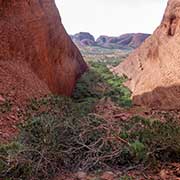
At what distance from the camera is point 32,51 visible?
8.93 metres

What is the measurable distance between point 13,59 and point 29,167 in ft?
14.3

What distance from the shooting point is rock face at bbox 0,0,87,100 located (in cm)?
735

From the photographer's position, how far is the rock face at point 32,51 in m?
7.35

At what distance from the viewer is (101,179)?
152 inches

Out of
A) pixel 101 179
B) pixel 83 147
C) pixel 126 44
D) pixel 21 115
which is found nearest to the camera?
pixel 101 179

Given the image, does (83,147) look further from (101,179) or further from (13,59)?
(13,59)

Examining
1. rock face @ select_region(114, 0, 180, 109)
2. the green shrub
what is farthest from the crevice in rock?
the green shrub

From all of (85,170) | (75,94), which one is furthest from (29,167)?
(75,94)

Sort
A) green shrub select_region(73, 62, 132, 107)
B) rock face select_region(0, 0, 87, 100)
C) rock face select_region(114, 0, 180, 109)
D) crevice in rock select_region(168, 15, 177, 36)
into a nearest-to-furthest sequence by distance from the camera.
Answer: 1. rock face select_region(0, 0, 87, 100)
2. rock face select_region(114, 0, 180, 109)
3. crevice in rock select_region(168, 15, 177, 36)
4. green shrub select_region(73, 62, 132, 107)

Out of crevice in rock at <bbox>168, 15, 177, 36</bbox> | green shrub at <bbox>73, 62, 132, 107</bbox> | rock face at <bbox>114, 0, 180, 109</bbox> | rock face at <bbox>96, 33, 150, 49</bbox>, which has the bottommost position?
rock face at <bbox>96, 33, 150, 49</bbox>

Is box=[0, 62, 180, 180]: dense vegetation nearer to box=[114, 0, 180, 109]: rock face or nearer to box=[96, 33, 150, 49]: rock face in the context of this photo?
box=[114, 0, 180, 109]: rock face

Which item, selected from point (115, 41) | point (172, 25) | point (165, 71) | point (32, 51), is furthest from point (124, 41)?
point (32, 51)

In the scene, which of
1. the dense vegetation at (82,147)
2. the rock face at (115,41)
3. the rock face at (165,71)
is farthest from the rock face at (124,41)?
the dense vegetation at (82,147)

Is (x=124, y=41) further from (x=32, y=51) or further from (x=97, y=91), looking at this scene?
(x=32, y=51)
